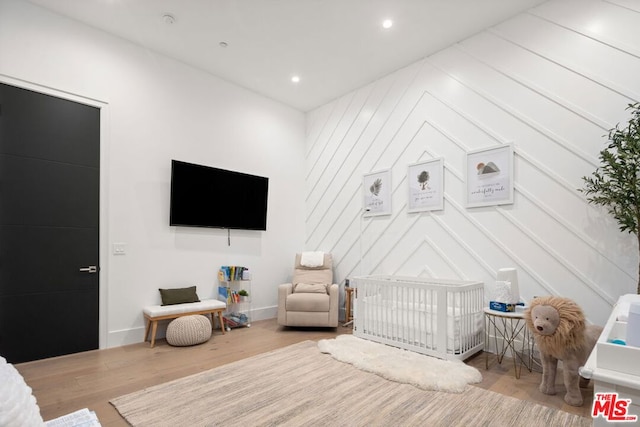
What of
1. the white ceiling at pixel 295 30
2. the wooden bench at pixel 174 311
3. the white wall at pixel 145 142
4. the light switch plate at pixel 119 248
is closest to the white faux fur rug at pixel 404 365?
the wooden bench at pixel 174 311

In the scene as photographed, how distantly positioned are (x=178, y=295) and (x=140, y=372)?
113 centimetres

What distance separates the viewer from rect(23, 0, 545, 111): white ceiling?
3203 mm

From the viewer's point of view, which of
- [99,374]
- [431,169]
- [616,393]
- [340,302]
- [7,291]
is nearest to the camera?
[616,393]

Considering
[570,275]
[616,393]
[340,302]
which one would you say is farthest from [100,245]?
[570,275]

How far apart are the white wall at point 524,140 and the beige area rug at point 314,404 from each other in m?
1.33

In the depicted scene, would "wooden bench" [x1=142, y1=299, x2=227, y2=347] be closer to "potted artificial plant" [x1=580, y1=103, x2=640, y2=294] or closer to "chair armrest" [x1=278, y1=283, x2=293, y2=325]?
"chair armrest" [x1=278, y1=283, x2=293, y2=325]

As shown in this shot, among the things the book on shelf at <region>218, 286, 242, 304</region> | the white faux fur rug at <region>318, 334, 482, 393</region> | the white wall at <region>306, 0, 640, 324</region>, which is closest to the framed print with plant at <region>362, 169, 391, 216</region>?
the white wall at <region>306, 0, 640, 324</region>

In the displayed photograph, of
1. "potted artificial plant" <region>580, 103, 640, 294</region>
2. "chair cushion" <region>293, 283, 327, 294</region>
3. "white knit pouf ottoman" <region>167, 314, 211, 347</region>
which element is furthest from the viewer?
"chair cushion" <region>293, 283, 327, 294</region>

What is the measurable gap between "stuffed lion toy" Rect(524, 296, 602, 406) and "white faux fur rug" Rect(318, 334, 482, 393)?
58cm

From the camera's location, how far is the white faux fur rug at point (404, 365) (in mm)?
2512

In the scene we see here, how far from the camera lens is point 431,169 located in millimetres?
3873

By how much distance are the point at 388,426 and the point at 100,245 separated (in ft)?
10.6

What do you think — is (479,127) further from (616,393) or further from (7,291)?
(7,291)

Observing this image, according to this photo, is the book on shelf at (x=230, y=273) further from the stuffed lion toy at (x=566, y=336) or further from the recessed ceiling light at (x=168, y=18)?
the stuffed lion toy at (x=566, y=336)
